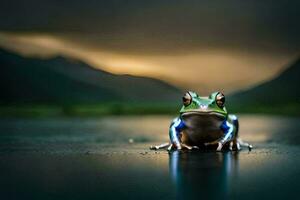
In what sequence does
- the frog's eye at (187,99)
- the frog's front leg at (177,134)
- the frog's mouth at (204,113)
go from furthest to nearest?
the frog's front leg at (177,134), the frog's eye at (187,99), the frog's mouth at (204,113)

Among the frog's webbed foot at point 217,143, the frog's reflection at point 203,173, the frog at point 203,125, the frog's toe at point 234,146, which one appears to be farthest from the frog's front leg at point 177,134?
the frog's toe at point 234,146

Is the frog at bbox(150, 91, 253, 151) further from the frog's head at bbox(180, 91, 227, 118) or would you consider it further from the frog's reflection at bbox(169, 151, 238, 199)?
the frog's reflection at bbox(169, 151, 238, 199)

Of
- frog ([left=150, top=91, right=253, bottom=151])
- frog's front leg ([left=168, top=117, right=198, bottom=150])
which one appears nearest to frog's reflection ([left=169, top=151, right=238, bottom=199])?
frog's front leg ([left=168, top=117, right=198, bottom=150])

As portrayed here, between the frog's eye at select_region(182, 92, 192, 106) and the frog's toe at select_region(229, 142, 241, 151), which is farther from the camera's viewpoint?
the frog's toe at select_region(229, 142, 241, 151)

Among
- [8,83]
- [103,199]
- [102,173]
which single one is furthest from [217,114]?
[8,83]

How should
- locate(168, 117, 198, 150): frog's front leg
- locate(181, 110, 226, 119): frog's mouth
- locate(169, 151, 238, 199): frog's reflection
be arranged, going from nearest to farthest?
locate(169, 151, 238, 199): frog's reflection, locate(181, 110, 226, 119): frog's mouth, locate(168, 117, 198, 150): frog's front leg

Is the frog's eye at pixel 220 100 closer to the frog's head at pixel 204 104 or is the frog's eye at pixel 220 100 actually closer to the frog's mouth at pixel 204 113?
the frog's head at pixel 204 104
